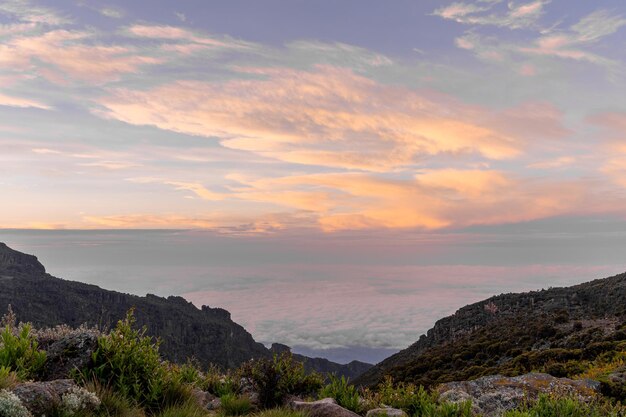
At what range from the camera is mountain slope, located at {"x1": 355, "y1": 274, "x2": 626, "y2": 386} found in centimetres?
2942

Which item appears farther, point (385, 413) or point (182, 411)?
point (385, 413)

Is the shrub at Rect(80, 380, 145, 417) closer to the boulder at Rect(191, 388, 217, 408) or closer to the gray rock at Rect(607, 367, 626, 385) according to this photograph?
the boulder at Rect(191, 388, 217, 408)

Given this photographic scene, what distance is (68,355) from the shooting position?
9.06 metres

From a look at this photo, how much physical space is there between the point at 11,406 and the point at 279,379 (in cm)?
666

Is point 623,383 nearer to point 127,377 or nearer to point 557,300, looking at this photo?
point 127,377

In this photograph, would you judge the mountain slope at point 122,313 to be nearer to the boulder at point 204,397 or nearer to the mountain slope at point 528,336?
the mountain slope at point 528,336

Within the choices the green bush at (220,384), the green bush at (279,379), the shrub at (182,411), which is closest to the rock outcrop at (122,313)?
the green bush at (220,384)

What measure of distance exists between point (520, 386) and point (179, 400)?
10.2 meters

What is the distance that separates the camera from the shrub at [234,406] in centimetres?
1015

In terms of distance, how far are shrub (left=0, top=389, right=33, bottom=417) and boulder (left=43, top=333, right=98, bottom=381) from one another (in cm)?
251

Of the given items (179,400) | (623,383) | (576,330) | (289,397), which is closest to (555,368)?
(623,383)

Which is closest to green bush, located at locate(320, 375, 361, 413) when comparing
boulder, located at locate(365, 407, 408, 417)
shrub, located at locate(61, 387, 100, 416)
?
boulder, located at locate(365, 407, 408, 417)

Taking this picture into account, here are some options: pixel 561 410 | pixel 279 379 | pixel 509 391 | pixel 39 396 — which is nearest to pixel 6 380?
pixel 39 396

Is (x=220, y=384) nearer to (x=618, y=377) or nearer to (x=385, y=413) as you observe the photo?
(x=385, y=413)
